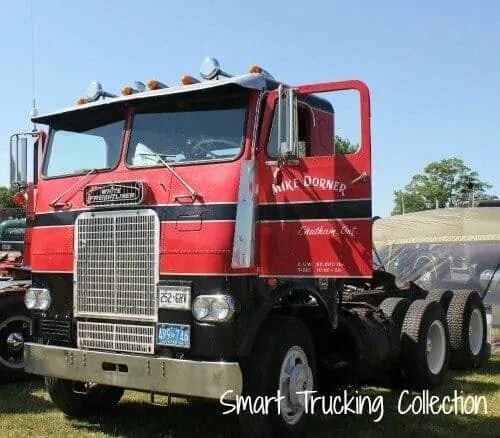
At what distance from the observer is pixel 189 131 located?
5.46 meters

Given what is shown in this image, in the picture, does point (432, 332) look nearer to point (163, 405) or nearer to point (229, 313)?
point (163, 405)

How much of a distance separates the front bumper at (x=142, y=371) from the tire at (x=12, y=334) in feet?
7.61

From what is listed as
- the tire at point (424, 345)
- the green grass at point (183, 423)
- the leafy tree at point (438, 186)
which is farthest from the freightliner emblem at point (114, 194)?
the leafy tree at point (438, 186)

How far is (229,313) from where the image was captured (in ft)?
15.6

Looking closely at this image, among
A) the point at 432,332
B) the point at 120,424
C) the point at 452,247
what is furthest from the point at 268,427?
the point at 452,247

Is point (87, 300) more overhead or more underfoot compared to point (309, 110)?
more underfoot

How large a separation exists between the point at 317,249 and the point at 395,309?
2.92 m

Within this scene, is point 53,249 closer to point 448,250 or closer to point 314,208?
point 314,208

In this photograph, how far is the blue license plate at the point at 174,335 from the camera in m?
4.93

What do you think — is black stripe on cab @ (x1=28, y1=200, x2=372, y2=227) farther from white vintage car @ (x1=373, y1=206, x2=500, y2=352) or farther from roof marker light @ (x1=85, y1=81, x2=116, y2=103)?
white vintage car @ (x1=373, y1=206, x2=500, y2=352)

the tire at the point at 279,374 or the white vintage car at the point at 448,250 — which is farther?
the white vintage car at the point at 448,250

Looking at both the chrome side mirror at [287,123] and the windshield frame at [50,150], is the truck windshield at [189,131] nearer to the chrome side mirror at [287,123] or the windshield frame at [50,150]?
the windshield frame at [50,150]

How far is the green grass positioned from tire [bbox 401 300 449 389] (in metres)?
0.49

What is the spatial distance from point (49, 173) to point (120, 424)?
98.3 inches
